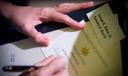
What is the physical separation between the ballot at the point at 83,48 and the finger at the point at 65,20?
16 millimetres

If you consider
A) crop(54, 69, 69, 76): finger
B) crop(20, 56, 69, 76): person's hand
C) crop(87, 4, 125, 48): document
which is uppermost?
crop(87, 4, 125, 48): document

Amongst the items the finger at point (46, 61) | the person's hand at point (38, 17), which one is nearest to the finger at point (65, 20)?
the person's hand at point (38, 17)

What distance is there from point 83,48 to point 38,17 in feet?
0.55

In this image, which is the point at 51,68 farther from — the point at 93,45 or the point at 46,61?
the point at 93,45

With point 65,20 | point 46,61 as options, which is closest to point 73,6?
point 65,20

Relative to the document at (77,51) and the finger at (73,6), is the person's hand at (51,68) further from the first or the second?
the finger at (73,6)

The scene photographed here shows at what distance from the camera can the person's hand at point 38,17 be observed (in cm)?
56

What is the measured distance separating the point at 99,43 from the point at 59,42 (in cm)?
11

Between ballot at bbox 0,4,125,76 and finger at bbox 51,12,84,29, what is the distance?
0.05ft

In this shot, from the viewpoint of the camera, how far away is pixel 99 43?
573 millimetres

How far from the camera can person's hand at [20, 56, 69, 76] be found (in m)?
0.51

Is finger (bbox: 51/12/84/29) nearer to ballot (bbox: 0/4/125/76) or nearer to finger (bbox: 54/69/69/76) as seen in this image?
ballot (bbox: 0/4/125/76)

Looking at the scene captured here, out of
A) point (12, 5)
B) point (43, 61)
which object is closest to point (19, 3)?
point (12, 5)

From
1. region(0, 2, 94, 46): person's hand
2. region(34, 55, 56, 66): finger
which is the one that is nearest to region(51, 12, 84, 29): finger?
region(0, 2, 94, 46): person's hand
